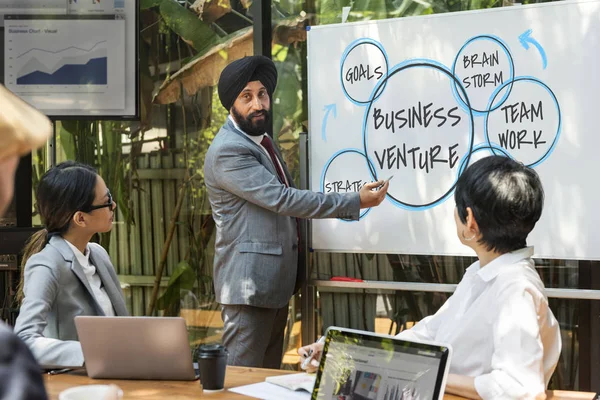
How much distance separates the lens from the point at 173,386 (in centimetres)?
208

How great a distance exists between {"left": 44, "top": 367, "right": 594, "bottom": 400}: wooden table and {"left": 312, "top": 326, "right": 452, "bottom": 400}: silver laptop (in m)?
0.34

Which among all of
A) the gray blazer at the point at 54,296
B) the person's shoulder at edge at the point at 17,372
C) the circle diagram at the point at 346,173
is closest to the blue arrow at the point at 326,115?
the circle diagram at the point at 346,173

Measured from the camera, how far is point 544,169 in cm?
339

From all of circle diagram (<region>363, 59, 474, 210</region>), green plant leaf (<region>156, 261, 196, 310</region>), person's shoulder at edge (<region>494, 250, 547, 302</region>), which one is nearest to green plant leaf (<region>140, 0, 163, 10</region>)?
green plant leaf (<region>156, 261, 196, 310</region>)

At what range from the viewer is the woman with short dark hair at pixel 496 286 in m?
1.80

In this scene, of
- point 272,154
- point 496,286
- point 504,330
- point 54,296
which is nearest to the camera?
point 504,330

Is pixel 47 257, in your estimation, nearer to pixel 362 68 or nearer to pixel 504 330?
pixel 504 330

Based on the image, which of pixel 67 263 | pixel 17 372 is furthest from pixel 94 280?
pixel 17 372

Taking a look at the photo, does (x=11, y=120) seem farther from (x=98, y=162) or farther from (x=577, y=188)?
(x=98, y=162)

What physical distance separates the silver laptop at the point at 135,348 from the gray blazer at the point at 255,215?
138 cm

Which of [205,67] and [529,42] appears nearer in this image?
[529,42]

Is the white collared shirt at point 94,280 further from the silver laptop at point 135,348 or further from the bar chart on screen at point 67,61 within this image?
the bar chart on screen at point 67,61

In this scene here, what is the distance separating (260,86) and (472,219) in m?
1.81

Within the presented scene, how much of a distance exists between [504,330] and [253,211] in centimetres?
191
